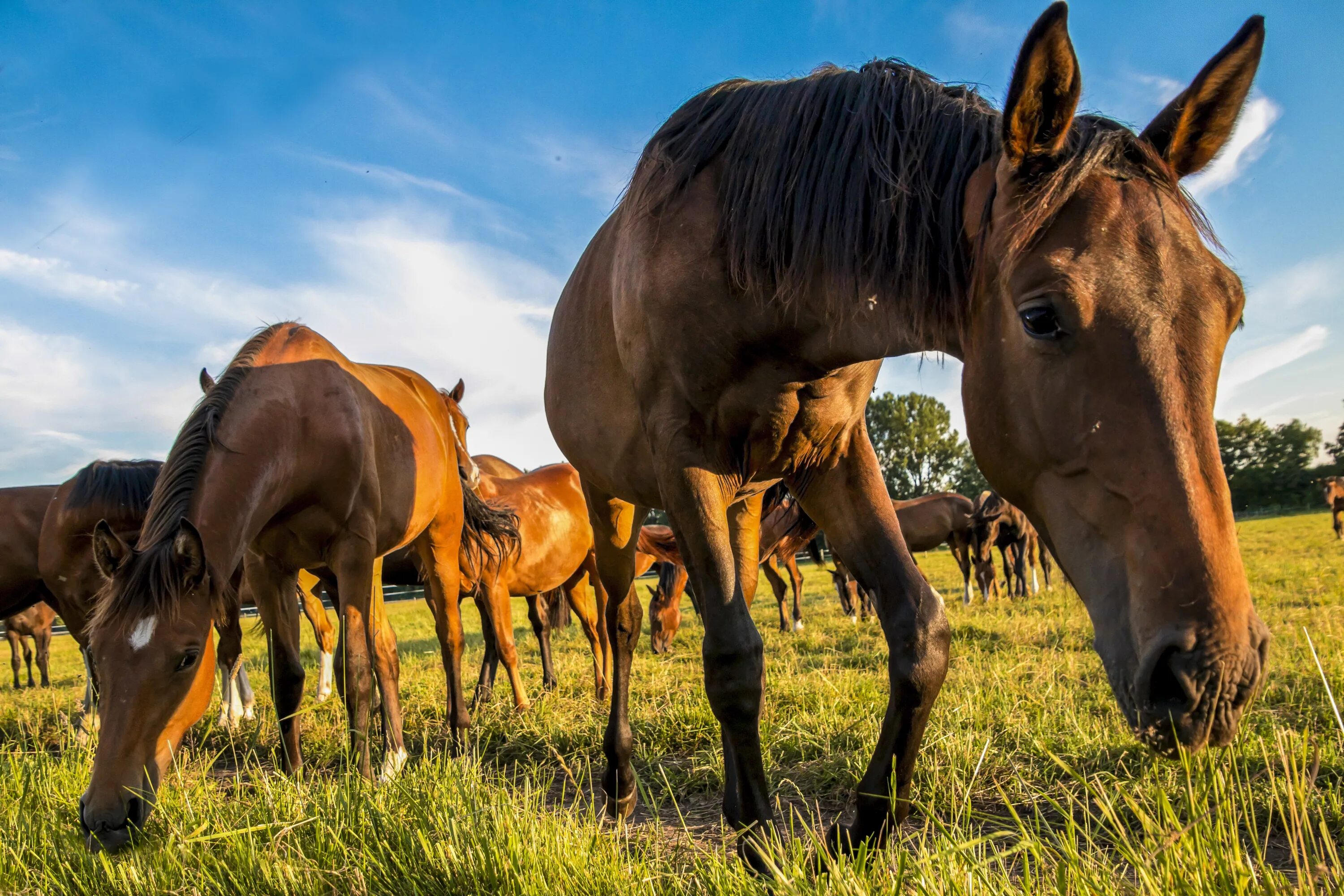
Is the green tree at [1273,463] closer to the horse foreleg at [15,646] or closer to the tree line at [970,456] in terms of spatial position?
the tree line at [970,456]

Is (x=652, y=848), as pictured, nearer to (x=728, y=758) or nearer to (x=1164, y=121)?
(x=728, y=758)

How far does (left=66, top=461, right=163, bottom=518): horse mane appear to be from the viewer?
19.7ft

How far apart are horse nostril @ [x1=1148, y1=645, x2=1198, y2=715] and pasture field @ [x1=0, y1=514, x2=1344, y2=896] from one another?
0.17 metres

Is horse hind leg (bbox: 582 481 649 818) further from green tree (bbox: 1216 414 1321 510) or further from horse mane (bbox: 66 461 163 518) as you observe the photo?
green tree (bbox: 1216 414 1321 510)

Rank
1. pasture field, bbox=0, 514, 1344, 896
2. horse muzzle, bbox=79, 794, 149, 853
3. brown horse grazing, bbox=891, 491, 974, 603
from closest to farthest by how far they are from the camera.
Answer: pasture field, bbox=0, 514, 1344, 896 < horse muzzle, bbox=79, 794, 149, 853 < brown horse grazing, bbox=891, 491, 974, 603

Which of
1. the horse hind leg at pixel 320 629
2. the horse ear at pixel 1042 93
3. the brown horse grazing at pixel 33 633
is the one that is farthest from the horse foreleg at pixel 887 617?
the brown horse grazing at pixel 33 633

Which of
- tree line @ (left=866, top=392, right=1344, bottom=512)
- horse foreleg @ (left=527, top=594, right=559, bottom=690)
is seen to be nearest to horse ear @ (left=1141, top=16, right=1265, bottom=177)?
horse foreleg @ (left=527, top=594, right=559, bottom=690)

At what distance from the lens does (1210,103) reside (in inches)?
66.1

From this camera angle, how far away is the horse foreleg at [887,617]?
2.26m

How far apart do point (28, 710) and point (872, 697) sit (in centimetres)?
734

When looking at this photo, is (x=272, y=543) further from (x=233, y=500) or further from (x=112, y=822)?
(x=112, y=822)

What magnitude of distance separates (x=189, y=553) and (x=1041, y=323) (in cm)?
306

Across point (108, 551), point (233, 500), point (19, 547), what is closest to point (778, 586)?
point (19, 547)

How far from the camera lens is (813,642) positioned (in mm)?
8852
